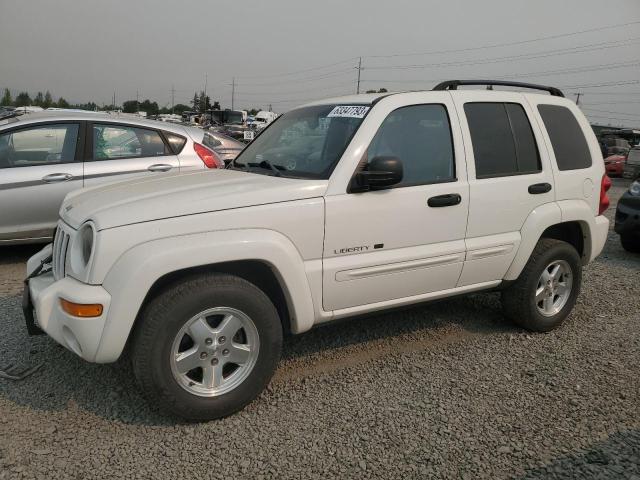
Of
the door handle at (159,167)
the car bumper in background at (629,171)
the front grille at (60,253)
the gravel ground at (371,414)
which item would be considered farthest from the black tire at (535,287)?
the car bumper in background at (629,171)

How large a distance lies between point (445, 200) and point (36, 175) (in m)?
4.16

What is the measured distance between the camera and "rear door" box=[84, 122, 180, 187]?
18.5 feet

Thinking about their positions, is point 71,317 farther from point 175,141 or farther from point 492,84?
point 175,141

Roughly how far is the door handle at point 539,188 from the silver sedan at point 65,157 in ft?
11.4

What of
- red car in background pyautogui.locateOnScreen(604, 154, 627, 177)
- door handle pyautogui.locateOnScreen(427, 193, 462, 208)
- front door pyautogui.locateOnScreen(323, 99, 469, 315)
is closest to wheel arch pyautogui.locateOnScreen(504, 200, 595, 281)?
front door pyautogui.locateOnScreen(323, 99, 469, 315)

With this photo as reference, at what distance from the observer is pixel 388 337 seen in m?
4.02

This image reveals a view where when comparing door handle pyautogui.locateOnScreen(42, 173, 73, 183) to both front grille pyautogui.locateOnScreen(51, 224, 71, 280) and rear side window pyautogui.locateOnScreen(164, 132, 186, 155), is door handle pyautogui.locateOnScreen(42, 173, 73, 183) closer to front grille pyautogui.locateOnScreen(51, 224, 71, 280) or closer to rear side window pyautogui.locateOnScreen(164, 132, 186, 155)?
rear side window pyautogui.locateOnScreen(164, 132, 186, 155)

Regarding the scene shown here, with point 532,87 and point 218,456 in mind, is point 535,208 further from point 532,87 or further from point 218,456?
point 218,456

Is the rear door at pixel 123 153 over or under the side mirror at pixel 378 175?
under

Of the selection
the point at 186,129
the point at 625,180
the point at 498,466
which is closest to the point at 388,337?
the point at 498,466

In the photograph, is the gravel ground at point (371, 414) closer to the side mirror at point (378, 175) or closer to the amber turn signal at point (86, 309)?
the amber turn signal at point (86, 309)

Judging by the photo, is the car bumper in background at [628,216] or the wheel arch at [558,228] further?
the car bumper in background at [628,216]

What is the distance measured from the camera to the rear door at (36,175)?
17.2ft

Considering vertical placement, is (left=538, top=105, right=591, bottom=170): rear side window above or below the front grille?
above
